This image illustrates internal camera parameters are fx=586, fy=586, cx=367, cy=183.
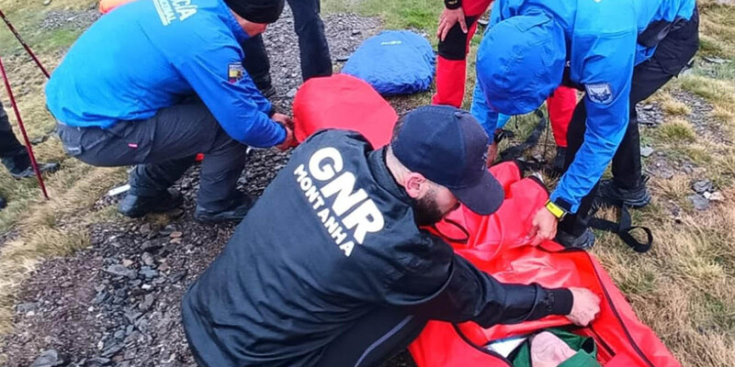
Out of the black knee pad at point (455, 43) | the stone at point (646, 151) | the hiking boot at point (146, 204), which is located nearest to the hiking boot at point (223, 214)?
the hiking boot at point (146, 204)

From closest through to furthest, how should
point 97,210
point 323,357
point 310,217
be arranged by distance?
point 310,217 < point 323,357 < point 97,210

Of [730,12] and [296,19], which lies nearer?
[296,19]

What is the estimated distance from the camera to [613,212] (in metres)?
3.67

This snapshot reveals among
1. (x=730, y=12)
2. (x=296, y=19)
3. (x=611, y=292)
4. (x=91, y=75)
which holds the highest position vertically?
(x=91, y=75)

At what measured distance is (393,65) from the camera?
16.1ft

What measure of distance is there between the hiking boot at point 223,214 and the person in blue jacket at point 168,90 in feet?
0.32

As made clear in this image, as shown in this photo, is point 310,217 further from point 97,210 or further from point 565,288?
point 97,210

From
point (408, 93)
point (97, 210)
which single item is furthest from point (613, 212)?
point (97, 210)

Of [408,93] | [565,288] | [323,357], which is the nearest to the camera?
[323,357]

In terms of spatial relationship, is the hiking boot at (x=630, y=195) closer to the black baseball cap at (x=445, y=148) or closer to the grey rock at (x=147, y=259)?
the black baseball cap at (x=445, y=148)

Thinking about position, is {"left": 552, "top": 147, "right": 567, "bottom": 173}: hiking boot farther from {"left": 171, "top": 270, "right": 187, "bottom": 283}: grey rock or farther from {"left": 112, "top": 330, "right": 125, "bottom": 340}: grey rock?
{"left": 112, "top": 330, "right": 125, "bottom": 340}: grey rock

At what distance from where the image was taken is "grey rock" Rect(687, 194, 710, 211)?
3.73m

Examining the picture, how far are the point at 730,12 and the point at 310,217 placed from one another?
6961 millimetres

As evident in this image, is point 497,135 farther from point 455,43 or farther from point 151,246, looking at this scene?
point 151,246
